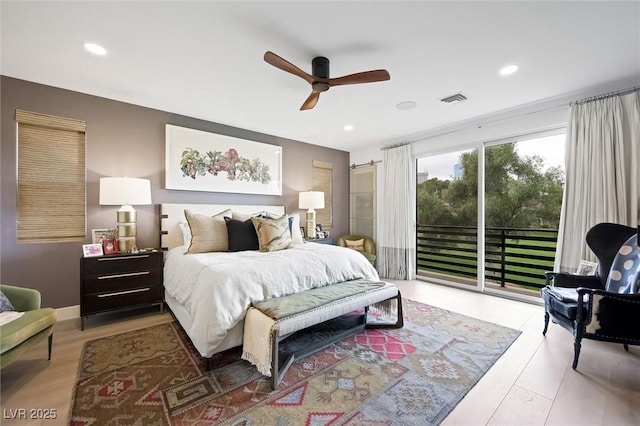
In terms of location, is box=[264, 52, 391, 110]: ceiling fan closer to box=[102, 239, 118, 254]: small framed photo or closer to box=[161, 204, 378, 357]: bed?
box=[161, 204, 378, 357]: bed

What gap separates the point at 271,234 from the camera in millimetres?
3127

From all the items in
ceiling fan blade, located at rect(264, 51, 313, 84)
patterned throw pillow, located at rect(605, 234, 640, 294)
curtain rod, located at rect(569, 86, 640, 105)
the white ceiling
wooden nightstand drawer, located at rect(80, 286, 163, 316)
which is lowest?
wooden nightstand drawer, located at rect(80, 286, 163, 316)

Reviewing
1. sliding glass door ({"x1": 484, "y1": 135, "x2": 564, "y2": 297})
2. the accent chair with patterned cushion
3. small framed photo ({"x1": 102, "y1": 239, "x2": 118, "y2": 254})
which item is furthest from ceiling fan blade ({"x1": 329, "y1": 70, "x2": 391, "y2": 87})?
small framed photo ({"x1": 102, "y1": 239, "x2": 118, "y2": 254})

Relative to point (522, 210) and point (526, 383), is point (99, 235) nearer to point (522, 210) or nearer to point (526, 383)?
point (526, 383)

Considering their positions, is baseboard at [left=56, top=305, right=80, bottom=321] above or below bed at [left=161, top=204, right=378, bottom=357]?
below

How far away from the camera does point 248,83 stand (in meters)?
2.76

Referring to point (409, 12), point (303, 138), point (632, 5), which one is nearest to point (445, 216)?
point (303, 138)

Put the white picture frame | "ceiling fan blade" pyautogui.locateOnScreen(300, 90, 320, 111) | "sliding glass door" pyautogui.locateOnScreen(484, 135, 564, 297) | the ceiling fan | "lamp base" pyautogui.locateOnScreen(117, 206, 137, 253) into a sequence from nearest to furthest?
the ceiling fan
"ceiling fan blade" pyautogui.locateOnScreen(300, 90, 320, 111)
the white picture frame
"lamp base" pyautogui.locateOnScreen(117, 206, 137, 253)
"sliding glass door" pyautogui.locateOnScreen(484, 135, 564, 297)

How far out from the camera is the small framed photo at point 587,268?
8.87 feet

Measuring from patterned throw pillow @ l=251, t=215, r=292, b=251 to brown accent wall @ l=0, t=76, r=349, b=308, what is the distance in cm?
117

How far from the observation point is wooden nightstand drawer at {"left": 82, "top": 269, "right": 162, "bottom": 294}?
8.79 feet

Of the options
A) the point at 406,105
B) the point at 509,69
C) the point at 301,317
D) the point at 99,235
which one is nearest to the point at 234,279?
the point at 301,317

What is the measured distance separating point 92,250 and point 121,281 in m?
0.45

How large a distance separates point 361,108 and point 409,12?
1.66 metres
